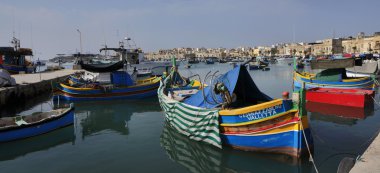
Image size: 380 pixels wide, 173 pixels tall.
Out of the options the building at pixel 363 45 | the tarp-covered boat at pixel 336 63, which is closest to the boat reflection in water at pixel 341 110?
the tarp-covered boat at pixel 336 63

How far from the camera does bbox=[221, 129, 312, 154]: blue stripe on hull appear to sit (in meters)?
9.62

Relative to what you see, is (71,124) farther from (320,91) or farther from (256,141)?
(320,91)

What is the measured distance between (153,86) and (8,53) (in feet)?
96.9

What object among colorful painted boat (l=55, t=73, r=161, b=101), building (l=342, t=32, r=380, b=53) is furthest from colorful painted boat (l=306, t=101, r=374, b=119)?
building (l=342, t=32, r=380, b=53)

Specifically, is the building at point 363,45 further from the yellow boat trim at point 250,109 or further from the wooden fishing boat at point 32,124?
the wooden fishing boat at point 32,124

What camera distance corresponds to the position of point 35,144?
525 inches

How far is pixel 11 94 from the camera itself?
24297 millimetres

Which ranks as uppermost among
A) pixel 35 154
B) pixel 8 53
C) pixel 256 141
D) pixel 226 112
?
pixel 8 53

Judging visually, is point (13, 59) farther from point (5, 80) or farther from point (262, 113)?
point (262, 113)

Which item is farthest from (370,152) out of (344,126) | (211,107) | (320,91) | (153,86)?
(153,86)

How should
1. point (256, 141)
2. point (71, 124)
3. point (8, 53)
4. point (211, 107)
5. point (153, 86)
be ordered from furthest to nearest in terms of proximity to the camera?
point (8, 53), point (153, 86), point (71, 124), point (211, 107), point (256, 141)

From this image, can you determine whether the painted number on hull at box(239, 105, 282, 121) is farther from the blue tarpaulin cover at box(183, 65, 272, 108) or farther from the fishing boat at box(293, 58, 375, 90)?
the fishing boat at box(293, 58, 375, 90)

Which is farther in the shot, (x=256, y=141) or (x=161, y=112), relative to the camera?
(x=161, y=112)

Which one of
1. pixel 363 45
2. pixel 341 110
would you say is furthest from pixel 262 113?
pixel 363 45
